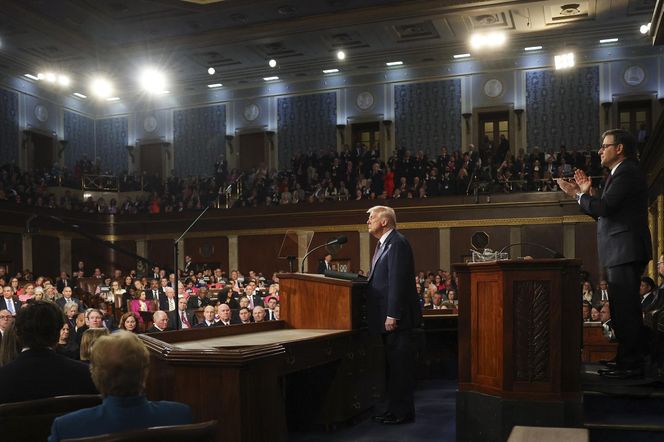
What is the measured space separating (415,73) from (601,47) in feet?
17.5

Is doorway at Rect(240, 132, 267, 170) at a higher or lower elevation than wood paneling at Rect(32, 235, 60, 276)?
higher

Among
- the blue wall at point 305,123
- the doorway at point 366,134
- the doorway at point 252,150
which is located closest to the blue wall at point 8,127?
the doorway at point 252,150

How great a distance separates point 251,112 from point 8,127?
7587mm

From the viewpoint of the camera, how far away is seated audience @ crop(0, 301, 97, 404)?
2.36 m

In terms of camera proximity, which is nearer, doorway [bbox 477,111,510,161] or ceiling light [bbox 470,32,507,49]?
ceiling light [bbox 470,32,507,49]

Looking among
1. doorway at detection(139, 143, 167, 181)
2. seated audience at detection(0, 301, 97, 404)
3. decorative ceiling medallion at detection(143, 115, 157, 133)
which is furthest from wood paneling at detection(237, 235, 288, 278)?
seated audience at detection(0, 301, 97, 404)

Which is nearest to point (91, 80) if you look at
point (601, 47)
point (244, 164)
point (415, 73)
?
point (244, 164)

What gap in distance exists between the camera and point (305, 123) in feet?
72.1

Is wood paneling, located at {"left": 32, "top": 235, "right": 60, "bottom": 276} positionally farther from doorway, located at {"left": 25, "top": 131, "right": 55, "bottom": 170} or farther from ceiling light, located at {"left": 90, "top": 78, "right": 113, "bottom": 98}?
ceiling light, located at {"left": 90, "top": 78, "right": 113, "bottom": 98}

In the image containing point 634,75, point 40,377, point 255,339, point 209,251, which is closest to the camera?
point 40,377

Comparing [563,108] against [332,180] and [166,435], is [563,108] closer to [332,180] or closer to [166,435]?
[332,180]

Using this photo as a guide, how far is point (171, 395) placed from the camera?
9.41 feet

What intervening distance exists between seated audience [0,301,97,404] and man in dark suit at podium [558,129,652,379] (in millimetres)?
2765

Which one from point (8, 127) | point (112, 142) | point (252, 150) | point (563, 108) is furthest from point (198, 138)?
point (563, 108)
